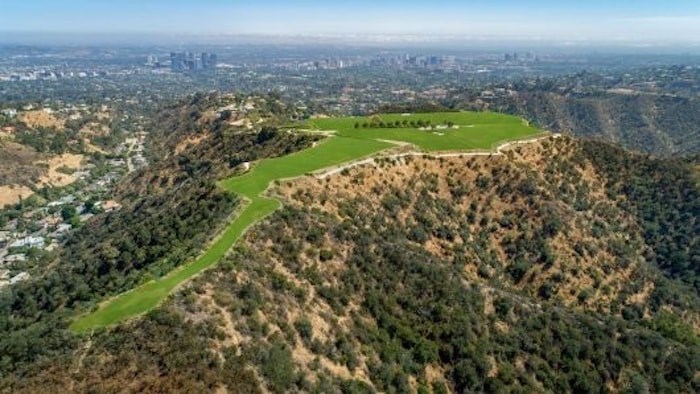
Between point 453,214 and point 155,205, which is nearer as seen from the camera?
point 453,214

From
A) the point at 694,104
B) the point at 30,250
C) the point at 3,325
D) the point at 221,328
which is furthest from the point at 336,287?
the point at 694,104

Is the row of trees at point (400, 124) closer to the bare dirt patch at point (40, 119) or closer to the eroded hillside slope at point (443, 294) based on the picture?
the eroded hillside slope at point (443, 294)

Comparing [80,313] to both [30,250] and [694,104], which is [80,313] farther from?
[694,104]

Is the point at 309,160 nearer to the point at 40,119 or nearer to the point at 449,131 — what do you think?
the point at 449,131

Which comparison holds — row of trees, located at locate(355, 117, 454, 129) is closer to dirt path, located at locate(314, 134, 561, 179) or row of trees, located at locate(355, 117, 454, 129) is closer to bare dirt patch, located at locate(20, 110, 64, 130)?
dirt path, located at locate(314, 134, 561, 179)

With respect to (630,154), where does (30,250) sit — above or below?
below

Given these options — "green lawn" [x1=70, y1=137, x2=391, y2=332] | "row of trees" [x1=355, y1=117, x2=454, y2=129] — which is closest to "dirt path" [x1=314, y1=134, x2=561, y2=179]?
"green lawn" [x1=70, y1=137, x2=391, y2=332]

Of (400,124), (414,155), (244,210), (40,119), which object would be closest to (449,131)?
(400,124)

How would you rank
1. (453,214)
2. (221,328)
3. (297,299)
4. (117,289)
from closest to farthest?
(221,328), (297,299), (117,289), (453,214)
